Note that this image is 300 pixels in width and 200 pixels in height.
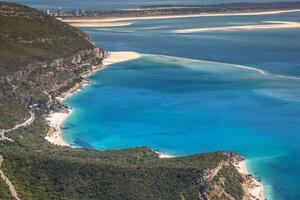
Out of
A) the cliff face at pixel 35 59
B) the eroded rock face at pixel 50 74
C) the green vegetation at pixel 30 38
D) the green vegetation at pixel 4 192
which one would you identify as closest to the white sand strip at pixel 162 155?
the cliff face at pixel 35 59

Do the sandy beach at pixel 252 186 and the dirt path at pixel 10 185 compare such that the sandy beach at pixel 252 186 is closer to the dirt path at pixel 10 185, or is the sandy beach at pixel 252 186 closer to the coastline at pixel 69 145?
the coastline at pixel 69 145

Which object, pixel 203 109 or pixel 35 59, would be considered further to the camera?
→ pixel 35 59

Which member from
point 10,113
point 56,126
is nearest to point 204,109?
point 56,126

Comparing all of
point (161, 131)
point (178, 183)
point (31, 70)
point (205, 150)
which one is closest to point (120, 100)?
point (31, 70)

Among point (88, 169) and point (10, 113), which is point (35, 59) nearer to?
point (10, 113)

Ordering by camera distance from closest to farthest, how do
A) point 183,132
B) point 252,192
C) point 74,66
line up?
1. point 252,192
2. point 183,132
3. point 74,66

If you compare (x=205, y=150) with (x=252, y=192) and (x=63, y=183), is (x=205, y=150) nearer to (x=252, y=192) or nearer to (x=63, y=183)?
(x=252, y=192)

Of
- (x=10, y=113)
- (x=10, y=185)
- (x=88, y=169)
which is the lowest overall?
(x=10, y=113)
